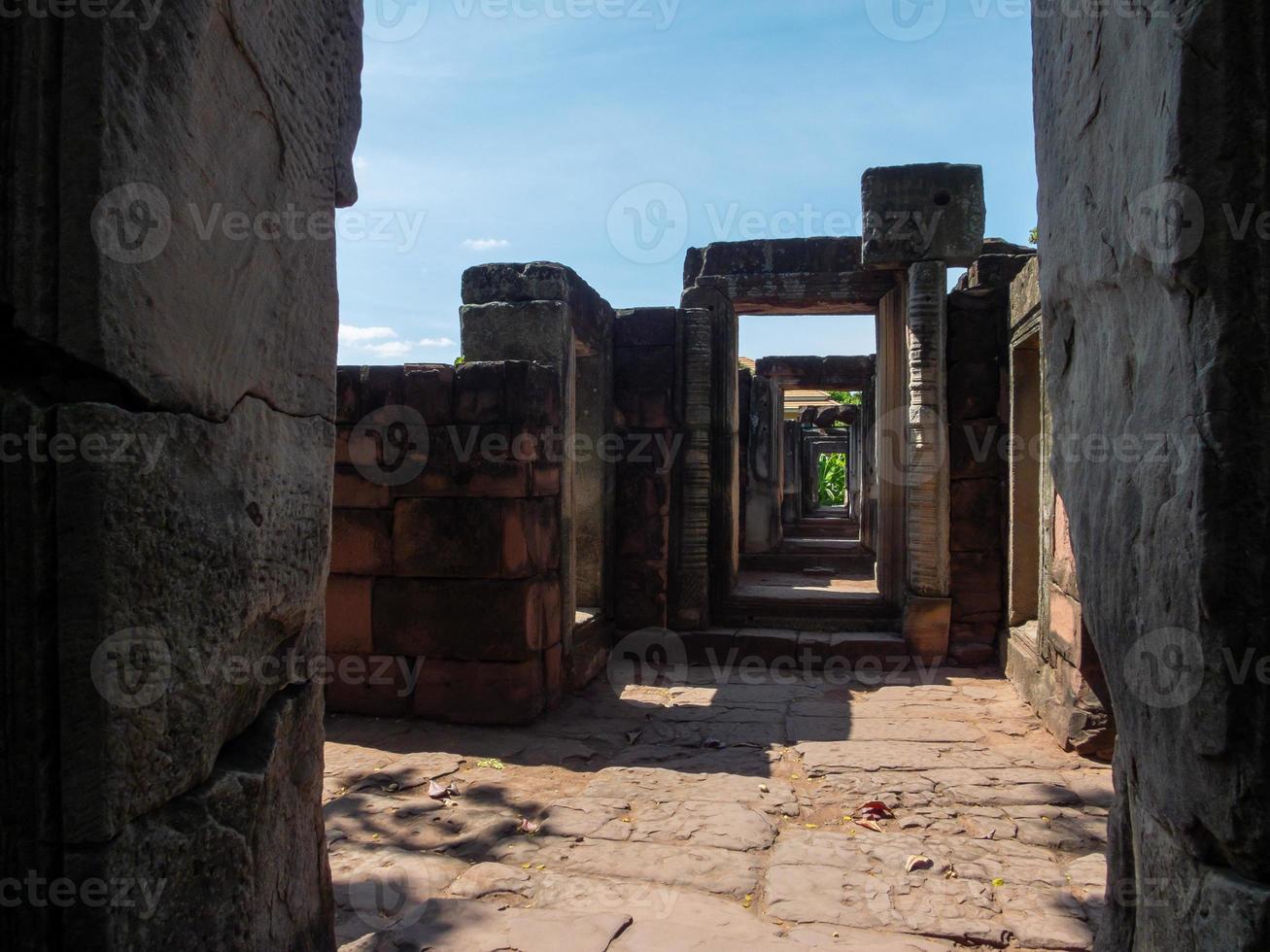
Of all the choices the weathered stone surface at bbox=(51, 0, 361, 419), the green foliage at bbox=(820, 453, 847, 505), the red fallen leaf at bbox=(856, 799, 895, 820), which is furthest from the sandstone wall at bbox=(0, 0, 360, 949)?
the green foliage at bbox=(820, 453, 847, 505)

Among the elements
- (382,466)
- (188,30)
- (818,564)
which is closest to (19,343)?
(188,30)

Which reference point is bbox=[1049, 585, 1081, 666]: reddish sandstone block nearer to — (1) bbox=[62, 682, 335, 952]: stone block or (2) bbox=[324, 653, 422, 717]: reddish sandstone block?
(2) bbox=[324, 653, 422, 717]: reddish sandstone block

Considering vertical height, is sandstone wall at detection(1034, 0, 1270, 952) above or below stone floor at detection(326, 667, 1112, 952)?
above

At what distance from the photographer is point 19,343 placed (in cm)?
129

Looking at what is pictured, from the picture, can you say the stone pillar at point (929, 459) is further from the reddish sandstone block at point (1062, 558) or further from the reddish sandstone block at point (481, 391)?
the reddish sandstone block at point (481, 391)

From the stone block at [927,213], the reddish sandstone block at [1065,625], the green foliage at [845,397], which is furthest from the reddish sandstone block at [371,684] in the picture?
the green foliage at [845,397]

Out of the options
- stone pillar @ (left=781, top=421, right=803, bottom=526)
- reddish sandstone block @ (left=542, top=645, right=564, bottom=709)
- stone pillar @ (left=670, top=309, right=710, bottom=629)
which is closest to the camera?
reddish sandstone block @ (left=542, top=645, right=564, bottom=709)

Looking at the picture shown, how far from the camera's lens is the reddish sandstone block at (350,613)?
5.76 meters

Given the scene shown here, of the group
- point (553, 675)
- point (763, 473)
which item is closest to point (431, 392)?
point (553, 675)

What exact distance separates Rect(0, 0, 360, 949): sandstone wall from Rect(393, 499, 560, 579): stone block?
3.72 m

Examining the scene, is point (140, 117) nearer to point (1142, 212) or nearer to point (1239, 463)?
point (1142, 212)

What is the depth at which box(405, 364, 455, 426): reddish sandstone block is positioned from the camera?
5.62m

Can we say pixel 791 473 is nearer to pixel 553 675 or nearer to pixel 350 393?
pixel 553 675

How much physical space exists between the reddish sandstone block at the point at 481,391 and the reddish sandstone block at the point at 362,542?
0.85 meters
